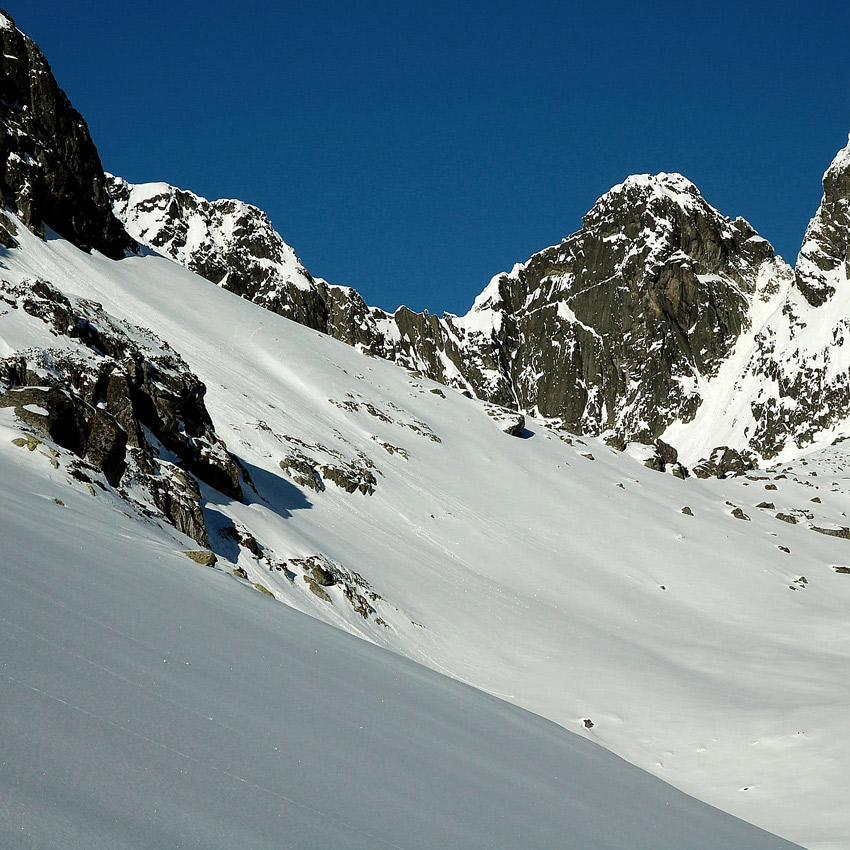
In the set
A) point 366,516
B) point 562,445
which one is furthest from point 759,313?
point 366,516

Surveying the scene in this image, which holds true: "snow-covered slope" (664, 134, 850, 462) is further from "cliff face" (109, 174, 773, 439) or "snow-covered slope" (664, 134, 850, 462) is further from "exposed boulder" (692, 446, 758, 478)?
"cliff face" (109, 174, 773, 439)

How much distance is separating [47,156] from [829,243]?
458 feet

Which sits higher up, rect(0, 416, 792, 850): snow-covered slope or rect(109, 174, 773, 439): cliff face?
rect(109, 174, 773, 439): cliff face

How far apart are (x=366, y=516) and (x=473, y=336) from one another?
14453 centimetres

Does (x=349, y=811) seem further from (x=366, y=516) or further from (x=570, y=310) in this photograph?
(x=570, y=310)

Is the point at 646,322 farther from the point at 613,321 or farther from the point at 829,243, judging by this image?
the point at 829,243

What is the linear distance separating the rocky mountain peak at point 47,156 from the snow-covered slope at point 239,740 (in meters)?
50.1

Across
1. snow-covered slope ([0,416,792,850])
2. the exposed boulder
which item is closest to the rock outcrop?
snow-covered slope ([0,416,792,850])

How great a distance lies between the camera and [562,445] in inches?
2382

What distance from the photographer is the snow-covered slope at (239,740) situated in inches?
128

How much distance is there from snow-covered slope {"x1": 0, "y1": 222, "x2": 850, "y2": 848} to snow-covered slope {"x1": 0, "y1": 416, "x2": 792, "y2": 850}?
6628 millimetres

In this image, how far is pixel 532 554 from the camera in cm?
3850

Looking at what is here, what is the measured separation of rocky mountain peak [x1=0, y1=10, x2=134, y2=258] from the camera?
53.6 meters

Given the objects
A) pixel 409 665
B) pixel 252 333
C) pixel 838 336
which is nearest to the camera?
pixel 409 665
